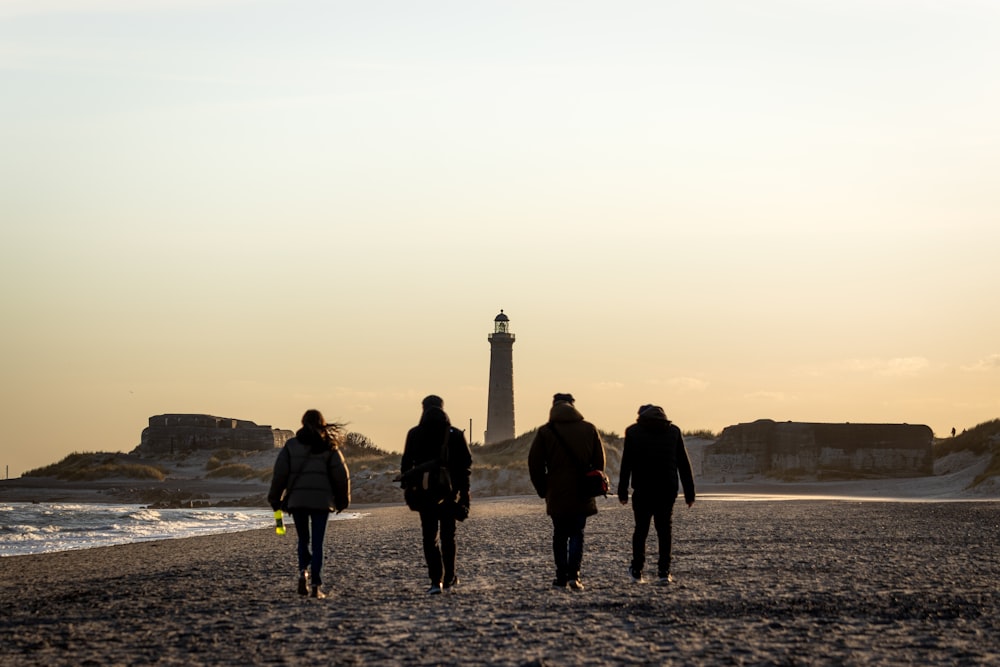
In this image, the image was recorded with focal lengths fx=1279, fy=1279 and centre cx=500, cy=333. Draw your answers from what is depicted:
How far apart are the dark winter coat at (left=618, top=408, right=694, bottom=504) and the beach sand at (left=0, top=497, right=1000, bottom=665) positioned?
1058 mm

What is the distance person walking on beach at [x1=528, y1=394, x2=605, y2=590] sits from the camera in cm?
1346

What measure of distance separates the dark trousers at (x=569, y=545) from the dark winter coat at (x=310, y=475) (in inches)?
89.4

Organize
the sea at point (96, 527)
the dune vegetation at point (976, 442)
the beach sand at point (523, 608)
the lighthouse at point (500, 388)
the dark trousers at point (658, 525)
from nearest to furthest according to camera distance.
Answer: the beach sand at point (523, 608) < the dark trousers at point (658, 525) < the sea at point (96, 527) < the dune vegetation at point (976, 442) < the lighthouse at point (500, 388)

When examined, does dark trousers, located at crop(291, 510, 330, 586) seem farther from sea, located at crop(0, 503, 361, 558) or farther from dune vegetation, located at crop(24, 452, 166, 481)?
dune vegetation, located at crop(24, 452, 166, 481)

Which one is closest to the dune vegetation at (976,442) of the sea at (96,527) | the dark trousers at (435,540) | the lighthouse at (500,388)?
the lighthouse at (500,388)

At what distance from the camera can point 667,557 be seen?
553 inches

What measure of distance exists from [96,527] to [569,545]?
23781 millimetres

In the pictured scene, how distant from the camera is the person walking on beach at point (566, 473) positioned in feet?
44.2

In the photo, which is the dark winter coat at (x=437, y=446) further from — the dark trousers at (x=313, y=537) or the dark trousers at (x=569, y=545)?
the dark trousers at (x=569, y=545)

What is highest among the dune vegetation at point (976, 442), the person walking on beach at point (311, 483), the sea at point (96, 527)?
the dune vegetation at point (976, 442)

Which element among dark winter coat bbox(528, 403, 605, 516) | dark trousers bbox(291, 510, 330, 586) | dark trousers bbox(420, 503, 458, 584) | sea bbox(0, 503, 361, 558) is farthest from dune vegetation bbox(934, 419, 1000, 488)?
dark trousers bbox(291, 510, 330, 586)

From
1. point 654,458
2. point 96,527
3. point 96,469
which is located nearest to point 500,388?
point 96,469

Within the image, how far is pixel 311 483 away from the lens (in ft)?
42.6

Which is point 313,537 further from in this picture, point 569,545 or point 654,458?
point 654,458
